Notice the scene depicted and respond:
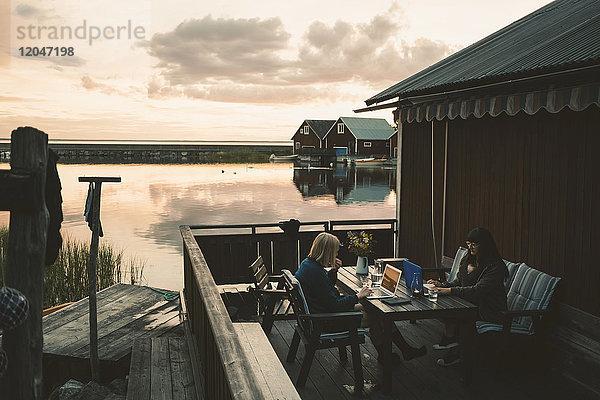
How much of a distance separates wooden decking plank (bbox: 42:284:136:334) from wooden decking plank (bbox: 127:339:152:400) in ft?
6.88

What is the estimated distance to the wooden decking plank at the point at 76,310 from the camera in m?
7.55

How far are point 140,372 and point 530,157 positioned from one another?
180 inches

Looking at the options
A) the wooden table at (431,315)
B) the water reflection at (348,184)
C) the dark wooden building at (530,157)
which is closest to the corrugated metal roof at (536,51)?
the dark wooden building at (530,157)

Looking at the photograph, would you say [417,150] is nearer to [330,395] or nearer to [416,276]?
[416,276]

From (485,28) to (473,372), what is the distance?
53.1 feet

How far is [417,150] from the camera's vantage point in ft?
28.0

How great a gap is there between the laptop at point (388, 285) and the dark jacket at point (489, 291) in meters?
0.61

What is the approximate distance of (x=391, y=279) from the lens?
5.50m

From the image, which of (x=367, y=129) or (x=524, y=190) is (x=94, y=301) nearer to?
(x=524, y=190)

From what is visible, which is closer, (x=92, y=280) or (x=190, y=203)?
(x=92, y=280)

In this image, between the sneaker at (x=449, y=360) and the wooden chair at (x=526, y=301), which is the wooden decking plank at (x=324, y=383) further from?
the wooden chair at (x=526, y=301)

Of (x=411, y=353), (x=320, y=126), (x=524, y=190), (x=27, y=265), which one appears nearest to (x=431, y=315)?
(x=411, y=353)

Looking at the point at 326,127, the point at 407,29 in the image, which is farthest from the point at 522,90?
the point at 326,127

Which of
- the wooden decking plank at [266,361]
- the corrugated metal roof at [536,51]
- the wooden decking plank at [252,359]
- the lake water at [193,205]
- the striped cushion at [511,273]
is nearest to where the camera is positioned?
the wooden decking plank at [266,361]
